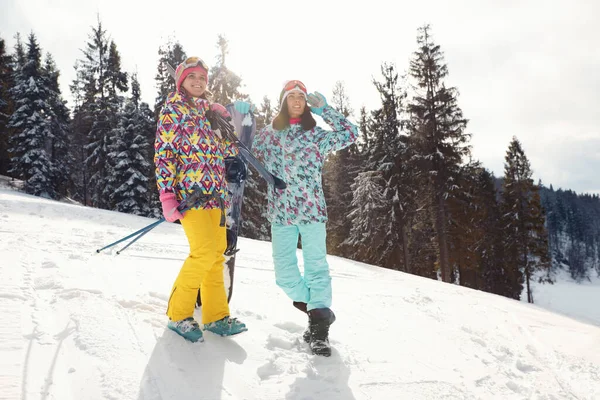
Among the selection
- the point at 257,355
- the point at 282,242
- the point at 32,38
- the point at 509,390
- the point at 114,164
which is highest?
the point at 32,38

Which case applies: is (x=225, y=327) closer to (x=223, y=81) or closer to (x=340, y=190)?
(x=223, y=81)

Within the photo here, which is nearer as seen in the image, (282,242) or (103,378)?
(103,378)

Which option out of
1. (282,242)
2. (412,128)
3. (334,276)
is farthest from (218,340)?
(412,128)

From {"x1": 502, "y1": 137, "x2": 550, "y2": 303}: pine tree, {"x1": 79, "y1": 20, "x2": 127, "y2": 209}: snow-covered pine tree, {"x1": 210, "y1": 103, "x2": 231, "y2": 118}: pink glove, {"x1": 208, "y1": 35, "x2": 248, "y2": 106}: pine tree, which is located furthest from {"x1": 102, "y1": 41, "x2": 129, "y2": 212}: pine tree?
{"x1": 502, "y1": 137, "x2": 550, "y2": 303}: pine tree

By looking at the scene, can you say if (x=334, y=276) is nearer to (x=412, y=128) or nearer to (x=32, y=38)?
(x=412, y=128)

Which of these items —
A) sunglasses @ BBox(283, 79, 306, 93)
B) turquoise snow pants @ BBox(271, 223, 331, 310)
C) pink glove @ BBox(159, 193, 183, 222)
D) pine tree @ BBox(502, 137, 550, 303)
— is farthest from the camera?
pine tree @ BBox(502, 137, 550, 303)

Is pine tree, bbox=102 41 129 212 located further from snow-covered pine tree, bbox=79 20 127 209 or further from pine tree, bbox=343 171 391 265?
pine tree, bbox=343 171 391 265

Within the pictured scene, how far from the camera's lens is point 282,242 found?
11.2ft

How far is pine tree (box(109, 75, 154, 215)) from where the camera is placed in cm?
2373

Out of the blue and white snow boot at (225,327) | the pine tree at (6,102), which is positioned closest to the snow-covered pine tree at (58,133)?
the pine tree at (6,102)

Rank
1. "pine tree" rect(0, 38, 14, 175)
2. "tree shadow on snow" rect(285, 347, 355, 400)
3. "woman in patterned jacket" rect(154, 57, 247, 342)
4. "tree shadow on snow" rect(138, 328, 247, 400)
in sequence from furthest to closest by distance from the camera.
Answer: "pine tree" rect(0, 38, 14, 175) → "woman in patterned jacket" rect(154, 57, 247, 342) → "tree shadow on snow" rect(285, 347, 355, 400) → "tree shadow on snow" rect(138, 328, 247, 400)

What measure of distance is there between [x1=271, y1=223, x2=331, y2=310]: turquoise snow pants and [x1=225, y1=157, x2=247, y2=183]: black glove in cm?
58

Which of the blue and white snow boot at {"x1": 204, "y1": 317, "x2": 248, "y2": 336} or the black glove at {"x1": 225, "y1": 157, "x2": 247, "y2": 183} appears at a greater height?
Answer: the black glove at {"x1": 225, "y1": 157, "x2": 247, "y2": 183}

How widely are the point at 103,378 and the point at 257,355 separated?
1081 millimetres
